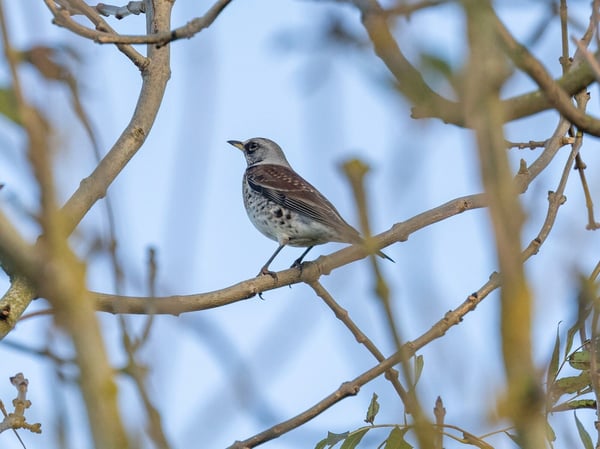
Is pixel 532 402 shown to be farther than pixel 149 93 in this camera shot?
No

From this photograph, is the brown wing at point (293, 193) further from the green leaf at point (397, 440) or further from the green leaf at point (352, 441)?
the green leaf at point (397, 440)

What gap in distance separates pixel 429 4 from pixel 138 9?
350 centimetres

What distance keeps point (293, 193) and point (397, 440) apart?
5.64m

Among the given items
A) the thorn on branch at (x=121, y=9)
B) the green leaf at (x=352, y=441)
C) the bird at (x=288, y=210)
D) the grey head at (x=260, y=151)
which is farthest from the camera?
the grey head at (x=260, y=151)

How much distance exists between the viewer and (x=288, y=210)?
8961 mm

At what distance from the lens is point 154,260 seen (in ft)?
7.89

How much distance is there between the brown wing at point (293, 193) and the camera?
855 cm

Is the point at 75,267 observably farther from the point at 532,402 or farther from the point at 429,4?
the point at 429,4

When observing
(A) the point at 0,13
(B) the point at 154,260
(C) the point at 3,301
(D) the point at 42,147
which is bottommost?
(D) the point at 42,147

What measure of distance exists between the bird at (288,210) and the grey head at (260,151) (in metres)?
0.61

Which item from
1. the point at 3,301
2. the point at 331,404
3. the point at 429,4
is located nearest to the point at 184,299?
the point at 3,301

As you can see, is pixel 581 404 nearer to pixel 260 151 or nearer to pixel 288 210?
pixel 288 210

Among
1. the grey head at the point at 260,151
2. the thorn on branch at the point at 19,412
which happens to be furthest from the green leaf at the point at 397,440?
the grey head at the point at 260,151

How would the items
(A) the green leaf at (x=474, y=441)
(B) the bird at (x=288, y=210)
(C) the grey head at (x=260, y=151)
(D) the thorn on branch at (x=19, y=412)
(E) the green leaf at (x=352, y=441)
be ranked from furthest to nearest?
(C) the grey head at (x=260, y=151) → (B) the bird at (x=288, y=210) → (E) the green leaf at (x=352, y=441) → (D) the thorn on branch at (x=19, y=412) → (A) the green leaf at (x=474, y=441)
